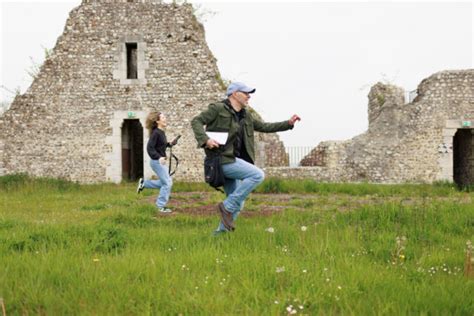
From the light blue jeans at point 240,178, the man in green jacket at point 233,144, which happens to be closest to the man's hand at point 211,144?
the man in green jacket at point 233,144

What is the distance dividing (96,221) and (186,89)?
957 centimetres

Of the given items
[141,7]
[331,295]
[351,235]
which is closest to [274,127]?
[351,235]

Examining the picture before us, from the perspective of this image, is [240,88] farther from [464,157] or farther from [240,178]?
[464,157]

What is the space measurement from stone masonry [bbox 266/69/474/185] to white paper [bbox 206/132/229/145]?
34.9 feet

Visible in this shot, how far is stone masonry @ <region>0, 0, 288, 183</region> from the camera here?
15883 millimetres

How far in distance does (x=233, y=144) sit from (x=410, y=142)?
12.2 metres

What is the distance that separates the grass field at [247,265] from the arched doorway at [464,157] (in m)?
11.6

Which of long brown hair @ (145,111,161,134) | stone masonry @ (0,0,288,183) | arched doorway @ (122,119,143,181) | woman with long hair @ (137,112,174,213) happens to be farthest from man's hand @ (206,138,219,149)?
arched doorway @ (122,119,143,181)

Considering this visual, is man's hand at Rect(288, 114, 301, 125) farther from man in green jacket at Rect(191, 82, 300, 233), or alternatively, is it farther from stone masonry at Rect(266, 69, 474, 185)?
stone masonry at Rect(266, 69, 474, 185)

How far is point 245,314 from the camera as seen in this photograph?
3029 millimetres

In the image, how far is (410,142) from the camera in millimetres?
16312

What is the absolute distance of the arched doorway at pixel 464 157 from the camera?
17609 millimetres

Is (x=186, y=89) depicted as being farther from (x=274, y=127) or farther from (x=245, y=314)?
(x=245, y=314)

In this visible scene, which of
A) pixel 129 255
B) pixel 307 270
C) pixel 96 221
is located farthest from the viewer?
pixel 96 221
